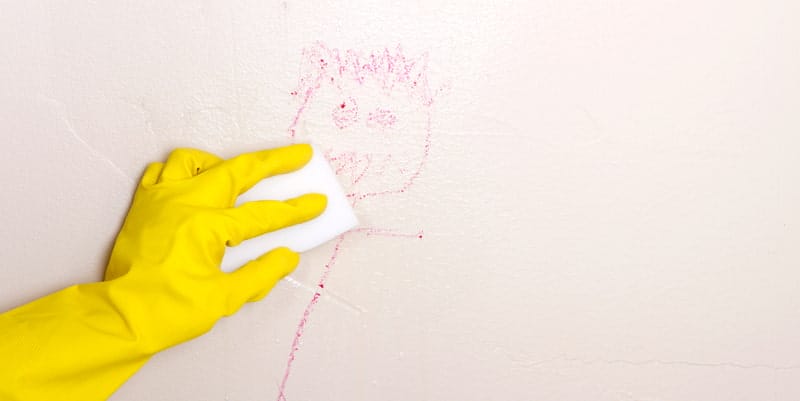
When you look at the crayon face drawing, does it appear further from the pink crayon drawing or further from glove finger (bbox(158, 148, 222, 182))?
glove finger (bbox(158, 148, 222, 182))

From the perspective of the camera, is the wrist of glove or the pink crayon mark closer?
the wrist of glove

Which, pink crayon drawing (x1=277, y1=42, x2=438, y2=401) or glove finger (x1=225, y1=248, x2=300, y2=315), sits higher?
pink crayon drawing (x1=277, y1=42, x2=438, y2=401)

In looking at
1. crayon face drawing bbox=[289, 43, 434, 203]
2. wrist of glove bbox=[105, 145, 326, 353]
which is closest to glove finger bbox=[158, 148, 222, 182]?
wrist of glove bbox=[105, 145, 326, 353]

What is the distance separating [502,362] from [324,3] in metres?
0.54

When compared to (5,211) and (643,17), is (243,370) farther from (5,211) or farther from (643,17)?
(643,17)

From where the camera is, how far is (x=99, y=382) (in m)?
0.90

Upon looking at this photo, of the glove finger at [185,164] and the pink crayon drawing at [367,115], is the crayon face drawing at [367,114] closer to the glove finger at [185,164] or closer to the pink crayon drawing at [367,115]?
the pink crayon drawing at [367,115]

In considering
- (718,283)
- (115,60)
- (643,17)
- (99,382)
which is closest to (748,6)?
(643,17)

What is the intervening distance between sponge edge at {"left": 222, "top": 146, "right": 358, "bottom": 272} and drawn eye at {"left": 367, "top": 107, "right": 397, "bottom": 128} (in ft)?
0.26

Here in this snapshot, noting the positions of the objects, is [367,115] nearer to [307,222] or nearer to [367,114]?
[367,114]

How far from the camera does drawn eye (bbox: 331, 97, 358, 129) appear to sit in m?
1.03

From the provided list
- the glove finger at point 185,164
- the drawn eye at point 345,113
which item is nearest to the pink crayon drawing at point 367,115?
the drawn eye at point 345,113

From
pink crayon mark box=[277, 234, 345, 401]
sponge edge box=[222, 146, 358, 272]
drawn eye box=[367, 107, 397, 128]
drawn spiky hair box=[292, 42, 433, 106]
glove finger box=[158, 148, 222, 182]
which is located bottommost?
pink crayon mark box=[277, 234, 345, 401]

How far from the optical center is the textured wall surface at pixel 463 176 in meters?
1.00
